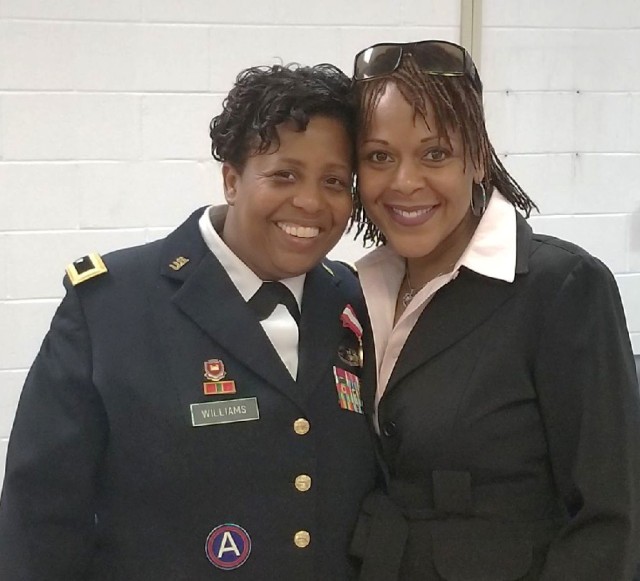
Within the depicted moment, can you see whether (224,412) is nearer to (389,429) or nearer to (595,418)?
(389,429)

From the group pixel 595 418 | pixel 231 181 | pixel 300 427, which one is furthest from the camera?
pixel 231 181

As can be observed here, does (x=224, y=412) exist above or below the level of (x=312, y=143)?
below

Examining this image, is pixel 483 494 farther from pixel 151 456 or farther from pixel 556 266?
pixel 151 456

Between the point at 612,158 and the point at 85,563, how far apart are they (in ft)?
6.39

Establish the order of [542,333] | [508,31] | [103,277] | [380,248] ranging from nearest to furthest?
[542,333]
[103,277]
[380,248]
[508,31]

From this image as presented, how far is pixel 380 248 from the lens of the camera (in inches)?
61.0

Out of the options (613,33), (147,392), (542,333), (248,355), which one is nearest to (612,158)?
(613,33)

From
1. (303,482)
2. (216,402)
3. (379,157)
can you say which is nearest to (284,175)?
(379,157)

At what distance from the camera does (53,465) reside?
124 cm

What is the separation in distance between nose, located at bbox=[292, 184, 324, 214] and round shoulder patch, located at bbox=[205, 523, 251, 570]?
0.52 m

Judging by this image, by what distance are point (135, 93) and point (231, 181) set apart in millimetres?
943

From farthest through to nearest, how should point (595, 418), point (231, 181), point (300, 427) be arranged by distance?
point (231, 181) → point (300, 427) → point (595, 418)

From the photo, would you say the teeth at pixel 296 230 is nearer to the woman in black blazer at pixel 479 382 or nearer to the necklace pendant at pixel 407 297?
the woman in black blazer at pixel 479 382

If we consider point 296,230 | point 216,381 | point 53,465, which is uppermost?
point 296,230
